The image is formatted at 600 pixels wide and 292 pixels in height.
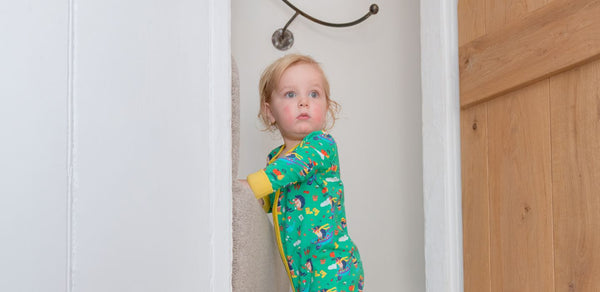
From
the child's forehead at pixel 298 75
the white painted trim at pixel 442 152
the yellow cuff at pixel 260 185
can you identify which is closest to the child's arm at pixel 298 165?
the yellow cuff at pixel 260 185

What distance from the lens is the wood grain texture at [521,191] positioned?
1.33 metres

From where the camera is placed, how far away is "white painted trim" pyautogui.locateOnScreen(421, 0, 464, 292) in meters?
1.71

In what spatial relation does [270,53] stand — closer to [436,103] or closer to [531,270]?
[436,103]

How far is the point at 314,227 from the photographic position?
61.1 inches

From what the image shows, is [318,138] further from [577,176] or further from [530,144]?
[577,176]

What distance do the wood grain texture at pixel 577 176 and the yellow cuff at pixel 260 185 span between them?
636 mm

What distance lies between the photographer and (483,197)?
1.58 m
